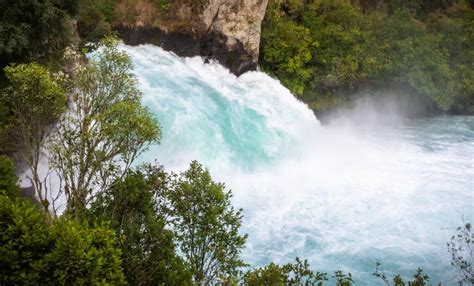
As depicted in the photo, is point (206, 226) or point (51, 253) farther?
point (206, 226)

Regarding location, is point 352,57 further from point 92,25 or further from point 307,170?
point 92,25

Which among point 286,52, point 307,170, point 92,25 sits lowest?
point 307,170

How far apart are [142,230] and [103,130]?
3416 mm

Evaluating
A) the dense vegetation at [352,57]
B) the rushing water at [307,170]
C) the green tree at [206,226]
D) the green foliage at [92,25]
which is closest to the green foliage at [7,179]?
the green tree at [206,226]

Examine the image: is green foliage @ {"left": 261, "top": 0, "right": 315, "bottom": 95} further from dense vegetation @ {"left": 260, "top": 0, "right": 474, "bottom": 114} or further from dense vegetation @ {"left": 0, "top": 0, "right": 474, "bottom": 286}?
dense vegetation @ {"left": 0, "top": 0, "right": 474, "bottom": 286}

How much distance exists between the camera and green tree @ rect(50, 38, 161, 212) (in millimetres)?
11500

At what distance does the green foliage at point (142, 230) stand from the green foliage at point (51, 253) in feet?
2.88

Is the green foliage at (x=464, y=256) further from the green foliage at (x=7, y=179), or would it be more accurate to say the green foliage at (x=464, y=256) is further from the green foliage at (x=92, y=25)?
the green foliage at (x=92, y=25)

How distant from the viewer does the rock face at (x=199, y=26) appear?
96.3 ft

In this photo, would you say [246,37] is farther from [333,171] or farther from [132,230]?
[132,230]

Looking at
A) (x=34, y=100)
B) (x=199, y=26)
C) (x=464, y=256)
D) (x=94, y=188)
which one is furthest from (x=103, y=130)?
(x=199, y=26)

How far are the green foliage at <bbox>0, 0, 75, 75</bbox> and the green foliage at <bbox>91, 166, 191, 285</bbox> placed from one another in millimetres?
8474

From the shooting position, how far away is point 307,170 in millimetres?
24578

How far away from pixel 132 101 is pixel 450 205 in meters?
16.8
